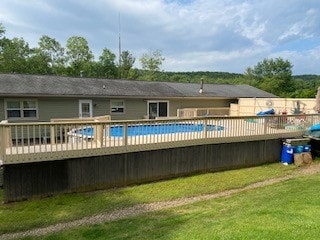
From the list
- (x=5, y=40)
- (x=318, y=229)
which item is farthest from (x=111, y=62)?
(x=318, y=229)

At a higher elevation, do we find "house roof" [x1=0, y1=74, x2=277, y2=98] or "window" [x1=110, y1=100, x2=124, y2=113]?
"house roof" [x1=0, y1=74, x2=277, y2=98]

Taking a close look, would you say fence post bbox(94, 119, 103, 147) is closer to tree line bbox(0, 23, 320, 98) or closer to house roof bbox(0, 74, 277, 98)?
house roof bbox(0, 74, 277, 98)

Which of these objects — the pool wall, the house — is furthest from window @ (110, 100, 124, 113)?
the pool wall

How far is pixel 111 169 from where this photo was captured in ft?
25.0

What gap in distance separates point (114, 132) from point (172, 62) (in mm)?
40677

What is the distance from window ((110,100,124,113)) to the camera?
1652 centimetres

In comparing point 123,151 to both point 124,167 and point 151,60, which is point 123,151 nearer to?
point 124,167

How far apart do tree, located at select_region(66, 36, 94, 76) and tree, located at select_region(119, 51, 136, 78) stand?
6.13 meters

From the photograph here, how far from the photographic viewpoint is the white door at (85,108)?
Result: 50.6 ft

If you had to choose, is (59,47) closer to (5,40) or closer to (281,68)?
(5,40)

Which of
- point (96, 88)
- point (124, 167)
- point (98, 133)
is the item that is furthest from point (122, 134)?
point (96, 88)

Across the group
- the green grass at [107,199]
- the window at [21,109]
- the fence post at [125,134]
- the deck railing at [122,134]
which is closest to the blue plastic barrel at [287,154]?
the deck railing at [122,134]

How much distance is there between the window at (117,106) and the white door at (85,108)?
52.3 inches

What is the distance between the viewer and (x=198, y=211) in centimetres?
580
